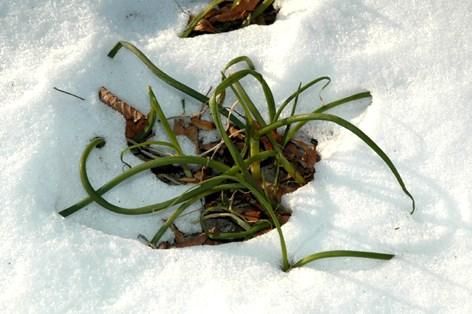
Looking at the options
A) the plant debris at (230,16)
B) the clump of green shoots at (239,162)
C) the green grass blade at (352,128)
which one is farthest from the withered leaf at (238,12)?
the green grass blade at (352,128)

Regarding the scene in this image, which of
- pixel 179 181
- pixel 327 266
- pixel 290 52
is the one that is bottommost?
pixel 327 266

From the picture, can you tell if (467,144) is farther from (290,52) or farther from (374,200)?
(290,52)

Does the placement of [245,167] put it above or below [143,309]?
above

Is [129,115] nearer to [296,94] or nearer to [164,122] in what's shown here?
[164,122]

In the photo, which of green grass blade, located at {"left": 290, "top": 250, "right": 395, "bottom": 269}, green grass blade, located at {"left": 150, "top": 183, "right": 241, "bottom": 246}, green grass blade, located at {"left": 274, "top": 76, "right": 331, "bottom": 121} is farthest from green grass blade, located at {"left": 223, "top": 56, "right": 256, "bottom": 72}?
green grass blade, located at {"left": 290, "top": 250, "right": 395, "bottom": 269}

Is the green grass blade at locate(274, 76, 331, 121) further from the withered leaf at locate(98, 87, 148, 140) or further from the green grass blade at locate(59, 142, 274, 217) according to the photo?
the withered leaf at locate(98, 87, 148, 140)

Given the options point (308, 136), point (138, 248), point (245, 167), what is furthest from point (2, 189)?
point (308, 136)

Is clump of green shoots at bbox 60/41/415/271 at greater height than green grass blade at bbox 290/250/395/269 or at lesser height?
greater
